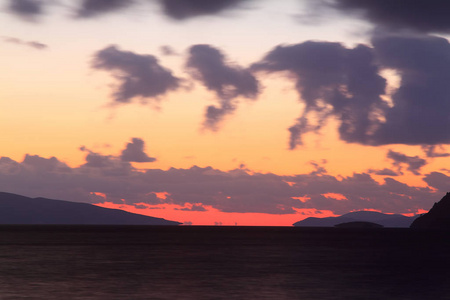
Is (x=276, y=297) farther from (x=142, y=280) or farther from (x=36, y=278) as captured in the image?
(x=36, y=278)

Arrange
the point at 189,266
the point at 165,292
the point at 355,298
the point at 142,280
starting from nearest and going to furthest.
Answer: the point at 355,298 < the point at 165,292 < the point at 142,280 < the point at 189,266

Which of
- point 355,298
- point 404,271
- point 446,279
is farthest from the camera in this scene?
point 404,271

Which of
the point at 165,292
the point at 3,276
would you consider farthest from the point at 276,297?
the point at 3,276

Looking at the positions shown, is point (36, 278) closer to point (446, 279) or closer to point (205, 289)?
point (205, 289)

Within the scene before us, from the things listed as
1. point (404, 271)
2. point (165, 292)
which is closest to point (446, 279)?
point (404, 271)

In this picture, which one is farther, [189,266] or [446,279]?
[189,266]

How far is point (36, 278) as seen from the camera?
244 feet

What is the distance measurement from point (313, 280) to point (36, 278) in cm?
3371

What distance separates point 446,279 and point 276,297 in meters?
29.8

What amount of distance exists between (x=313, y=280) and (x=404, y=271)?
22.0m

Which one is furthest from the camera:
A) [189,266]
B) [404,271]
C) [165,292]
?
[189,266]

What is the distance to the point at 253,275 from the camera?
261ft

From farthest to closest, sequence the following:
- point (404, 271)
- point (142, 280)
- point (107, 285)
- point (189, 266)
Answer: point (189, 266), point (404, 271), point (142, 280), point (107, 285)

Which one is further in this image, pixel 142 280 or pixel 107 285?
pixel 142 280
